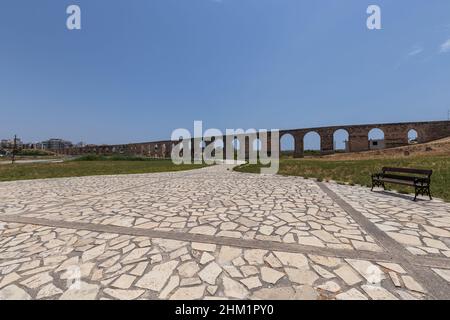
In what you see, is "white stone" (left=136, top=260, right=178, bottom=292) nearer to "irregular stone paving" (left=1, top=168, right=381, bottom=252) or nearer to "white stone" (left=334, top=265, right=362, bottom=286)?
"irregular stone paving" (left=1, top=168, right=381, bottom=252)

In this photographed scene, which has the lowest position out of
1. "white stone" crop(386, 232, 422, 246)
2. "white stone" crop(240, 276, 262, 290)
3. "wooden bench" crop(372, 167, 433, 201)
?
"white stone" crop(240, 276, 262, 290)

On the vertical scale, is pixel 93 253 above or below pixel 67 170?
below

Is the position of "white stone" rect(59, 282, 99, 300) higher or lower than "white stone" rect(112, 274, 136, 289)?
lower

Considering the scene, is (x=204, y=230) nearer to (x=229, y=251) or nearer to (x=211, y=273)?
(x=229, y=251)

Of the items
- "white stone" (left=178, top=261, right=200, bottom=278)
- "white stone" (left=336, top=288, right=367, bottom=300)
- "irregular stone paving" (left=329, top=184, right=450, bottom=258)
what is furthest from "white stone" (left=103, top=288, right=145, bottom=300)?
"irregular stone paving" (left=329, top=184, right=450, bottom=258)

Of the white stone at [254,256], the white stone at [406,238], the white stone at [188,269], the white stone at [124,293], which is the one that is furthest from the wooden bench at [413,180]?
the white stone at [124,293]

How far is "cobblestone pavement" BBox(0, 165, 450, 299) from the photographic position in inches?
76.4

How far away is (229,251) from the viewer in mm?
2666

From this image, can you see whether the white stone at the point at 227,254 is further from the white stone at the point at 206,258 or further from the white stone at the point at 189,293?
the white stone at the point at 189,293

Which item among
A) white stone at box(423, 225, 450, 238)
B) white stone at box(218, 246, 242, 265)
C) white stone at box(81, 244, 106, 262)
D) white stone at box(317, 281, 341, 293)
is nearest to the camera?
white stone at box(317, 281, 341, 293)

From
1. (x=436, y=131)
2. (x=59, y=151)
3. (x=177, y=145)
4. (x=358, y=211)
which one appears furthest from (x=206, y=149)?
(x=59, y=151)

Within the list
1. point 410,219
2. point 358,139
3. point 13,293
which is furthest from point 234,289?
point 358,139

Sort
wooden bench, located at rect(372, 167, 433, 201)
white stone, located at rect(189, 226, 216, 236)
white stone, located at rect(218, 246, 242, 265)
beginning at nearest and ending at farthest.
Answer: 1. white stone, located at rect(218, 246, 242, 265)
2. white stone, located at rect(189, 226, 216, 236)
3. wooden bench, located at rect(372, 167, 433, 201)
